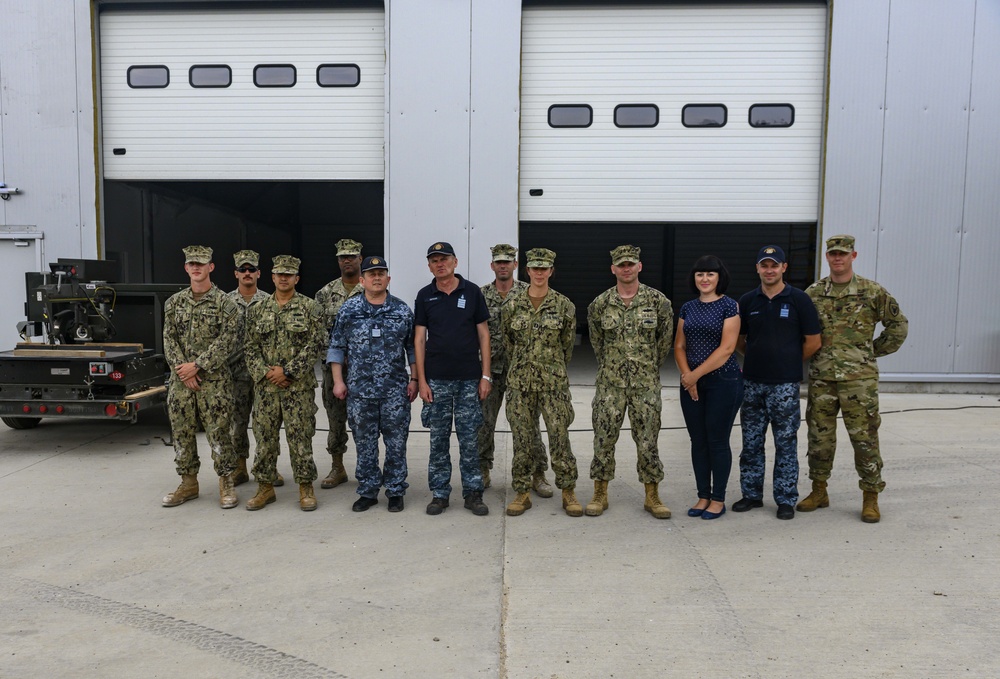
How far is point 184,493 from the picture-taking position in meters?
4.70

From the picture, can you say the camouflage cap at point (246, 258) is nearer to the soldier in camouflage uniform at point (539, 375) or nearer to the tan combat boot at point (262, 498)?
the tan combat boot at point (262, 498)

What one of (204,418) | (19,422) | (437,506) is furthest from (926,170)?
(19,422)

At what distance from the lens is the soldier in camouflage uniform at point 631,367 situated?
14.1 feet

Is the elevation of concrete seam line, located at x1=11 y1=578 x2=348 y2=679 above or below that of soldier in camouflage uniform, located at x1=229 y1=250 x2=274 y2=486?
below

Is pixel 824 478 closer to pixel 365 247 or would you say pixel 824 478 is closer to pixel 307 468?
pixel 307 468

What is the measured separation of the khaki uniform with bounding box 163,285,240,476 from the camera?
461 centimetres

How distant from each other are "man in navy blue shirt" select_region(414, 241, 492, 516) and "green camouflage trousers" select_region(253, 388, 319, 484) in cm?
83

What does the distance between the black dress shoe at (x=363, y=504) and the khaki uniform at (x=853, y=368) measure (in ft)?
9.86

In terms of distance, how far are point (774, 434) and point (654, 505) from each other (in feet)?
3.07

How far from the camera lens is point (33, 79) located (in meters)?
9.53

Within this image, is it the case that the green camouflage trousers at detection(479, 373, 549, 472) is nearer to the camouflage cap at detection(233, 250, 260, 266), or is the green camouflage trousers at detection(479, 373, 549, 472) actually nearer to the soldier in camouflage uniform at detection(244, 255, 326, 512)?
the soldier in camouflage uniform at detection(244, 255, 326, 512)

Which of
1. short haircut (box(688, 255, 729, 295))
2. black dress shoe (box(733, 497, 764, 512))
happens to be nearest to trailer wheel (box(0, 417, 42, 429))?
short haircut (box(688, 255, 729, 295))

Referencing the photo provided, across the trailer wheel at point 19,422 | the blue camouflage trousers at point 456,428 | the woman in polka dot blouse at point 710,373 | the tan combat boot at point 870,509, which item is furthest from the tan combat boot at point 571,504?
the trailer wheel at point 19,422

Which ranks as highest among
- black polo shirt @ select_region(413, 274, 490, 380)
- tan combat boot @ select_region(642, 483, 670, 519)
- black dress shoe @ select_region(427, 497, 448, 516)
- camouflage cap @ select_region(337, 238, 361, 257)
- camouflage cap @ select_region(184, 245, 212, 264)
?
camouflage cap @ select_region(337, 238, 361, 257)
